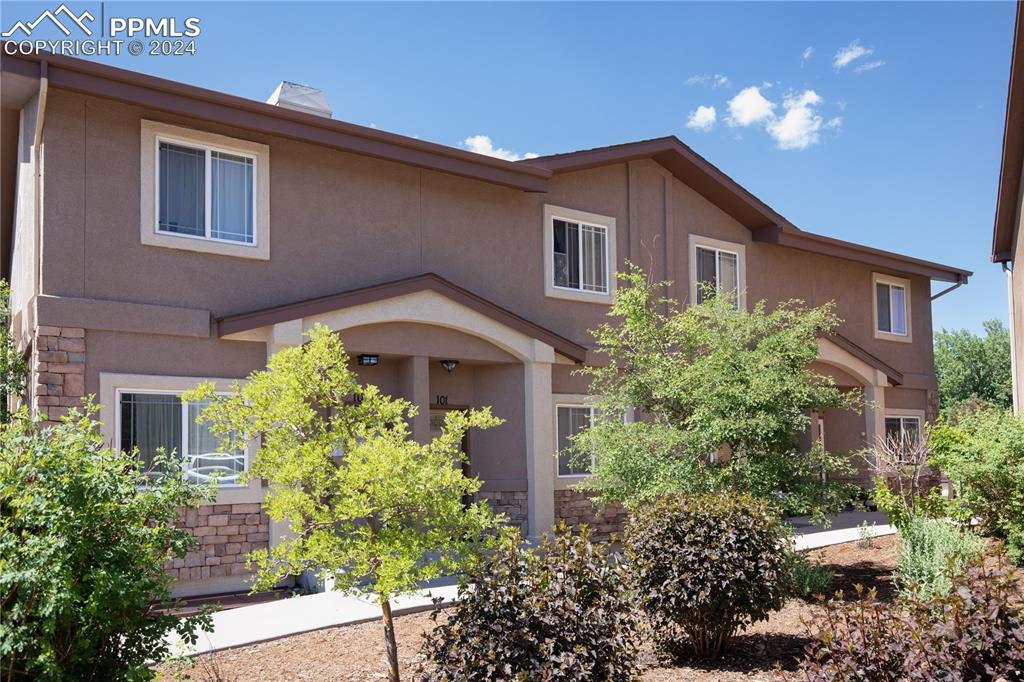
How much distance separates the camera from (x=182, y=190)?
1127cm

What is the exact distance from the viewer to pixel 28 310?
34.9 feet

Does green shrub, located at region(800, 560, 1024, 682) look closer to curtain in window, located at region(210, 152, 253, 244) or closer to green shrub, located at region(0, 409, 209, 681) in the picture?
green shrub, located at region(0, 409, 209, 681)

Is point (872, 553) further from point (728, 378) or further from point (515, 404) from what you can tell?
point (515, 404)

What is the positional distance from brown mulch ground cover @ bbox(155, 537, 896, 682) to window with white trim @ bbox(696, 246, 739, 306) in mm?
8842

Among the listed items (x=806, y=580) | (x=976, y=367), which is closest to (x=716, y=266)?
(x=806, y=580)

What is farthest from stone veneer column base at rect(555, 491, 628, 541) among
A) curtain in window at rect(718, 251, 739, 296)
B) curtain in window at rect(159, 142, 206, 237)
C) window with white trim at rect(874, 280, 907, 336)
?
window with white trim at rect(874, 280, 907, 336)

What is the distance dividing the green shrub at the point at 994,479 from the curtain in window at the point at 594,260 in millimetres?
6247

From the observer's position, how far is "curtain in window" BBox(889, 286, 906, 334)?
21750 millimetres

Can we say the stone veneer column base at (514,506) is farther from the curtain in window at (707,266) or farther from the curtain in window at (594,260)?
the curtain in window at (707,266)

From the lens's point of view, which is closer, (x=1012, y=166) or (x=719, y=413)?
(x=719, y=413)

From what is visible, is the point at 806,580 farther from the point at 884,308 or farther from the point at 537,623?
the point at 884,308

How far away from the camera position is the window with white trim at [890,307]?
2136cm

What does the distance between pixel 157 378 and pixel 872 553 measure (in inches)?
379

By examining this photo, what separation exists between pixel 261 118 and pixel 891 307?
16080 mm
